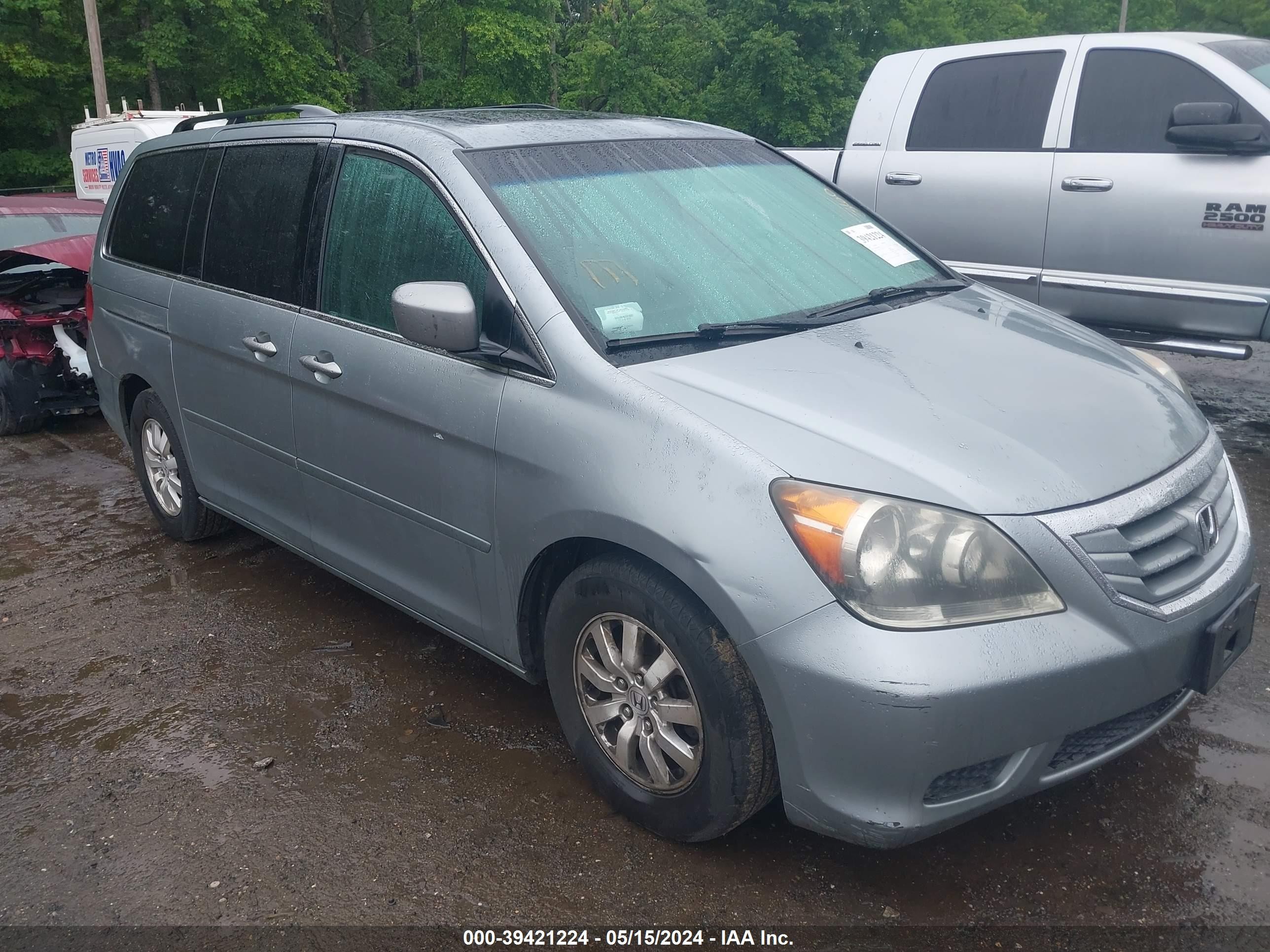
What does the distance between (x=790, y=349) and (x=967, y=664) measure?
3.43ft

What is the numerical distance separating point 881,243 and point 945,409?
1.37 meters

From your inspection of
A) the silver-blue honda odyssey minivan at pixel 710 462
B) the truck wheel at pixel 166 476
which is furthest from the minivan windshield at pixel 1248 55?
the truck wheel at pixel 166 476

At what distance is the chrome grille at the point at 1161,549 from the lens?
2422 millimetres

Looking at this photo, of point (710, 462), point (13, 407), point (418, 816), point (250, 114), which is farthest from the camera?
point (13, 407)

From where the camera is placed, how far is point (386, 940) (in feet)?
8.53

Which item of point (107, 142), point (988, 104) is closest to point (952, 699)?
point (988, 104)

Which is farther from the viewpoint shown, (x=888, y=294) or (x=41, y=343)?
(x=41, y=343)

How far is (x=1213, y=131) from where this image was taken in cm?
543

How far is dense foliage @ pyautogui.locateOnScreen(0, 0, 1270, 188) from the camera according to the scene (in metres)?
24.9

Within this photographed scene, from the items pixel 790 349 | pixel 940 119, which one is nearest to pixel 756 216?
pixel 790 349

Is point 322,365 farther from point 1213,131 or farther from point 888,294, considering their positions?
point 1213,131

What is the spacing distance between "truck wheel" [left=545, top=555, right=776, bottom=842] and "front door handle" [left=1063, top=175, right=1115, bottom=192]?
4.40 metres

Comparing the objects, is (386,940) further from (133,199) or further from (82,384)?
(82,384)

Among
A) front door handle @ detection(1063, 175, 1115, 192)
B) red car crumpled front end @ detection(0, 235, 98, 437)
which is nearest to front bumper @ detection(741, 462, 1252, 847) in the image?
front door handle @ detection(1063, 175, 1115, 192)
